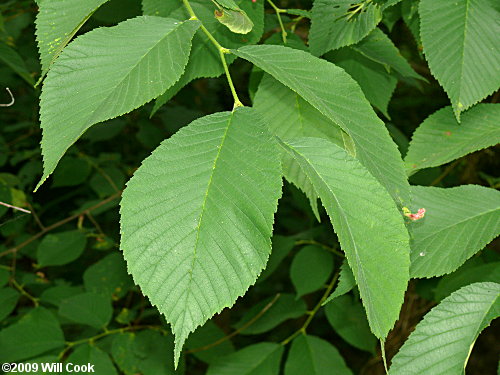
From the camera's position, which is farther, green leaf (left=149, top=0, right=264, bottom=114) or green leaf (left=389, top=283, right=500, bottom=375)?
green leaf (left=149, top=0, right=264, bottom=114)

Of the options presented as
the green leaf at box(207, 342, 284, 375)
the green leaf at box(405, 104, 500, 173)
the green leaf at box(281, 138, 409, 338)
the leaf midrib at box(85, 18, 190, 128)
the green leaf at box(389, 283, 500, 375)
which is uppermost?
the leaf midrib at box(85, 18, 190, 128)

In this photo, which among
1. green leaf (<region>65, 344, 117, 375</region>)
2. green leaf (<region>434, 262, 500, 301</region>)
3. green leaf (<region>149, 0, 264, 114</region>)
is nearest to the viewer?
green leaf (<region>149, 0, 264, 114</region>)

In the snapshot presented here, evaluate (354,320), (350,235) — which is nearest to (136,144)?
(354,320)

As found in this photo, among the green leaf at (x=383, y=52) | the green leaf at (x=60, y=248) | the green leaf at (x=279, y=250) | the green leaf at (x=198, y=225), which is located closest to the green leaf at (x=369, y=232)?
the green leaf at (x=198, y=225)

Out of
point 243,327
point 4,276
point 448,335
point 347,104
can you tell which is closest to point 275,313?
point 243,327

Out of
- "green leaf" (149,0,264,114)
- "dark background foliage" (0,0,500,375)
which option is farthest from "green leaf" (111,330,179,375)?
"green leaf" (149,0,264,114)

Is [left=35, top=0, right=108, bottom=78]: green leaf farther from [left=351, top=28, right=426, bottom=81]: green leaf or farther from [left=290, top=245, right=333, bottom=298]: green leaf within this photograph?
[left=290, top=245, right=333, bottom=298]: green leaf

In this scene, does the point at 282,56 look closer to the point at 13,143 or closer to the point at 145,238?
the point at 145,238
